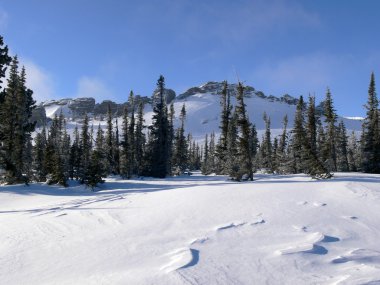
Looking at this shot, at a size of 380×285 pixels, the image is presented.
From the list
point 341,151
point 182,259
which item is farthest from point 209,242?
point 341,151

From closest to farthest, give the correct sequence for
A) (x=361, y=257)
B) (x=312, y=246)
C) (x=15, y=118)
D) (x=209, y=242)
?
1. (x=361, y=257)
2. (x=312, y=246)
3. (x=209, y=242)
4. (x=15, y=118)

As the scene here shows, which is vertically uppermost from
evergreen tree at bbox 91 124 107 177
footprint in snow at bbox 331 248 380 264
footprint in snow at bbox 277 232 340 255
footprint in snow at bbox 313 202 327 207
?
evergreen tree at bbox 91 124 107 177

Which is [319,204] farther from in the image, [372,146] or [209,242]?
[372,146]

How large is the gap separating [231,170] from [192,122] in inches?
6111

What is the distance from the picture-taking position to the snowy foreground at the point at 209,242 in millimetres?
5512

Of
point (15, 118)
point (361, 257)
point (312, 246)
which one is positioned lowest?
point (361, 257)

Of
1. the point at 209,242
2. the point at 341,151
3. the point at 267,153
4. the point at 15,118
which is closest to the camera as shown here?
the point at 209,242

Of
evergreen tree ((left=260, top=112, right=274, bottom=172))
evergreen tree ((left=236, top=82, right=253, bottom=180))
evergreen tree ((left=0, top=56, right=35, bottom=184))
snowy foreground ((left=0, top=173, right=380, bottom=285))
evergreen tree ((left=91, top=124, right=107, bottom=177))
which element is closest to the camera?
snowy foreground ((left=0, top=173, right=380, bottom=285))

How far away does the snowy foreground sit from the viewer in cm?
551

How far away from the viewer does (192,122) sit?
7156 inches

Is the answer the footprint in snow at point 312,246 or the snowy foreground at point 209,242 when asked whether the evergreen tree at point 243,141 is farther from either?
the footprint in snow at point 312,246

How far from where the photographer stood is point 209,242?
706 centimetres

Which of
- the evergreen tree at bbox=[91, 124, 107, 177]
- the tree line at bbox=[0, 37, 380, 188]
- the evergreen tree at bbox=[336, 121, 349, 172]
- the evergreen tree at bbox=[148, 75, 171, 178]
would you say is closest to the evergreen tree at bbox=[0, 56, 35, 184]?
the tree line at bbox=[0, 37, 380, 188]

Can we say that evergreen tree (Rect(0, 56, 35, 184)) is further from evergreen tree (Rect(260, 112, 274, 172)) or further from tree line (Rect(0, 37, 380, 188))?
evergreen tree (Rect(260, 112, 274, 172))
